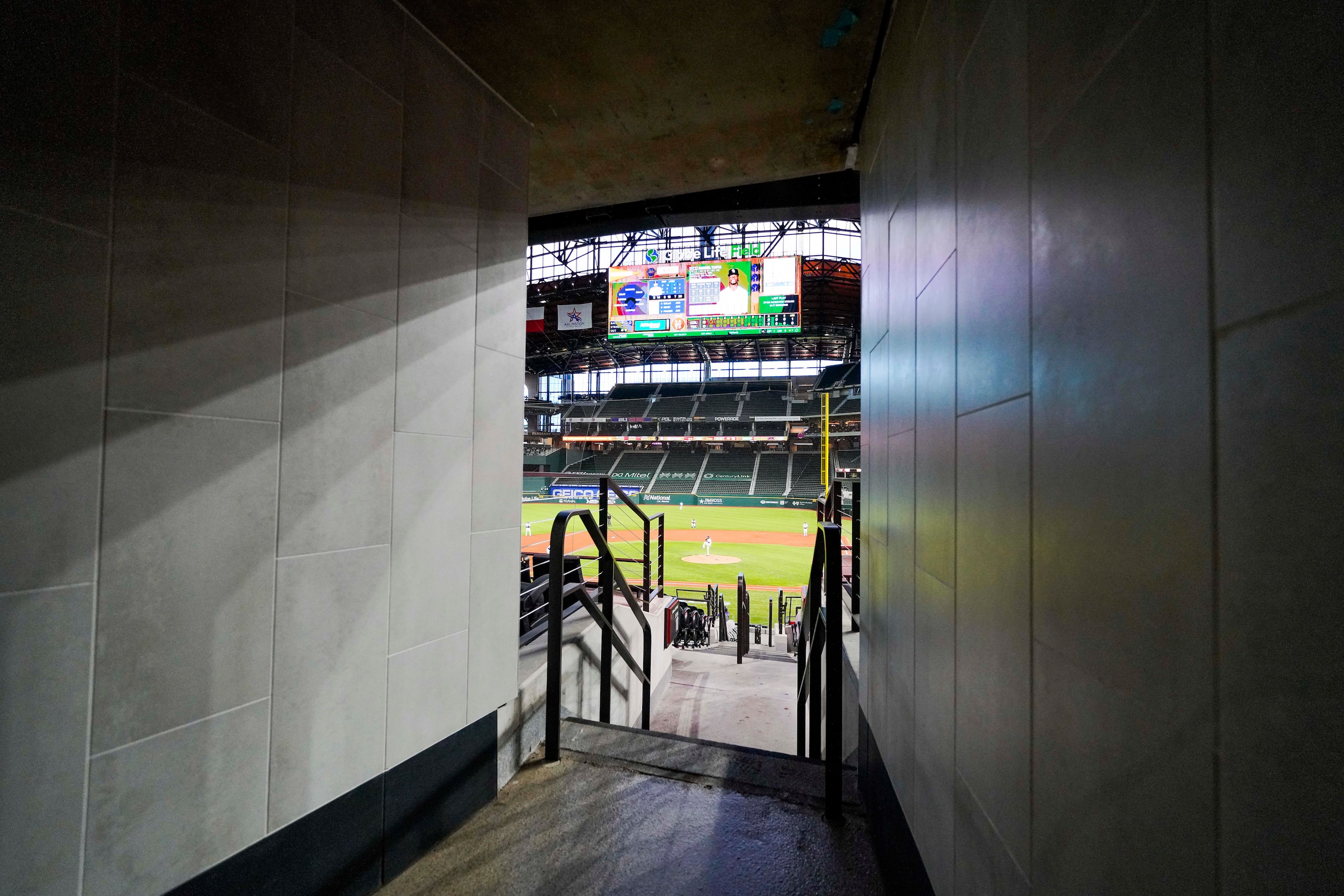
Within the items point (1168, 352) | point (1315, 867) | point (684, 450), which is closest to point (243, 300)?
point (1168, 352)

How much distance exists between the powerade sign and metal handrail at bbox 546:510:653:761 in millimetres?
22056

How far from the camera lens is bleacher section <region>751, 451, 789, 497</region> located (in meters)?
34.1

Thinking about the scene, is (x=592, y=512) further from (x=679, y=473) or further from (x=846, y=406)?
(x=679, y=473)

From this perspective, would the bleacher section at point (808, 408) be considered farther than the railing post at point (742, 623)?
Yes

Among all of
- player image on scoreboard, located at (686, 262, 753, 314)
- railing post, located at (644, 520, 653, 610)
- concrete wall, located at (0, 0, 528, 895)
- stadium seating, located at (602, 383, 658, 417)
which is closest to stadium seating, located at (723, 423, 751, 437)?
stadium seating, located at (602, 383, 658, 417)

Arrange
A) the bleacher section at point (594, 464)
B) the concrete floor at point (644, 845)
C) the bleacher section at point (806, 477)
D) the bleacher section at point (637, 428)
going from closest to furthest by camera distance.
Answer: the concrete floor at point (644, 845)
the bleacher section at point (806, 477)
the bleacher section at point (594, 464)
the bleacher section at point (637, 428)

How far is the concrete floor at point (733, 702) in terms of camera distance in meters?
4.83

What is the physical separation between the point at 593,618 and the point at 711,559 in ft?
43.1

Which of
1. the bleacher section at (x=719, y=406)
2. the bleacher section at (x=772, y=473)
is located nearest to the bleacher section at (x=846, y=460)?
the bleacher section at (x=772, y=473)

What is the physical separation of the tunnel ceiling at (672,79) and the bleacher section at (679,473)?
1242 inches

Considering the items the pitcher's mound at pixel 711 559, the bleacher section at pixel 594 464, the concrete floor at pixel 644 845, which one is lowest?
the pitcher's mound at pixel 711 559

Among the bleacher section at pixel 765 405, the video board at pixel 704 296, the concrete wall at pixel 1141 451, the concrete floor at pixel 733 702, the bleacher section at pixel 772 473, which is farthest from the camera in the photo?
the bleacher section at pixel 765 405

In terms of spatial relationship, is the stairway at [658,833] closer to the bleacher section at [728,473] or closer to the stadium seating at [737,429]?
the bleacher section at [728,473]

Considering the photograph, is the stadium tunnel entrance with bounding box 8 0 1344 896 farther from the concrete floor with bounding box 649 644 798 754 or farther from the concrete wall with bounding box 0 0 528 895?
the concrete floor with bounding box 649 644 798 754
